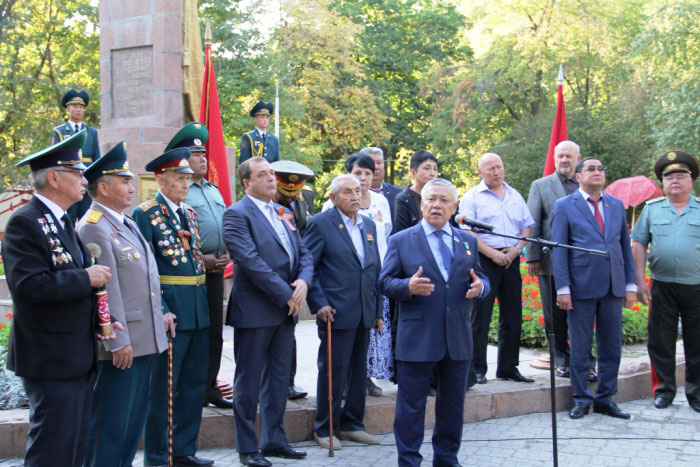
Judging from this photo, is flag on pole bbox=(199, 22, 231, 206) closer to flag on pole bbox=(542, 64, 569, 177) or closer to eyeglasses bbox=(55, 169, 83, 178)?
flag on pole bbox=(542, 64, 569, 177)

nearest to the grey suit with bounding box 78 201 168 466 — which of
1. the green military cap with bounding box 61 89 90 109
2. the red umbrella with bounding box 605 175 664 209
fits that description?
the green military cap with bounding box 61 89 90 109

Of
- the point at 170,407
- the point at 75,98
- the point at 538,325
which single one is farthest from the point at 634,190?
the point at 170,407

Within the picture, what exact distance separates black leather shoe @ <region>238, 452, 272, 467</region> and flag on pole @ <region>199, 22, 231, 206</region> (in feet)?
11.6

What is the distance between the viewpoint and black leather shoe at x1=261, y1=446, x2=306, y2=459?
4926mm

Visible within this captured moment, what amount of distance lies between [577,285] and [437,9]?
31767mm

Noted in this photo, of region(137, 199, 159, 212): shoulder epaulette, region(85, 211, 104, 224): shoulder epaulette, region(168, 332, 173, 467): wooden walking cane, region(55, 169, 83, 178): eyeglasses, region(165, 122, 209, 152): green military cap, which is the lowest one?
region(168, 332, 173, 467): wooden walking cane

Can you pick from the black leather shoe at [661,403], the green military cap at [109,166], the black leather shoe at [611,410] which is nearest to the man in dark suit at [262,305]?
the green military cap at [109,166]

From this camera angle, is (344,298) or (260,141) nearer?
(344,298)

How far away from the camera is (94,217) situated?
391 centimetres

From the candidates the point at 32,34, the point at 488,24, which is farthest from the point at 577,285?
the point at 488,24

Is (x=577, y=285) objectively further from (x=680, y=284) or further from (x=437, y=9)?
(x=437, y=9)

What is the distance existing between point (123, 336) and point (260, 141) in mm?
5269

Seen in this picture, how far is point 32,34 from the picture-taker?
25922 mm

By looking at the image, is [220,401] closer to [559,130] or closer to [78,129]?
[78,129]
